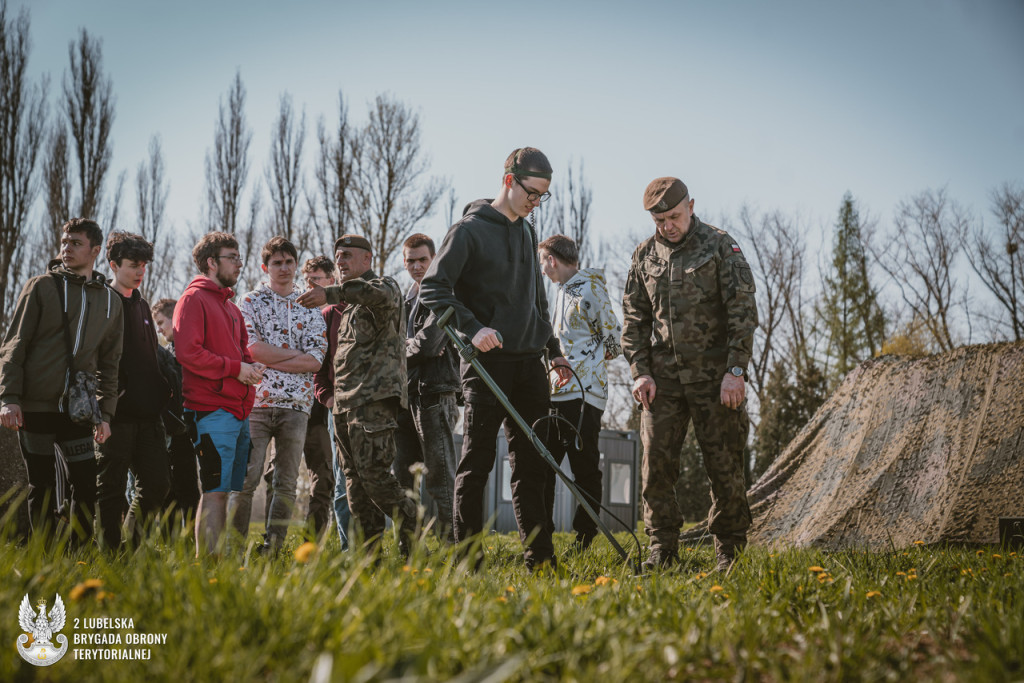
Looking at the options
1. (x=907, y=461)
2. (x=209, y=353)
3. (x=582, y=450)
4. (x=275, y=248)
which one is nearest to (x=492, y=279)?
(x=582, y=450)

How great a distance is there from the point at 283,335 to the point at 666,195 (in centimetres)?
265

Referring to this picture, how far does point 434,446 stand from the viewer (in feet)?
14.9

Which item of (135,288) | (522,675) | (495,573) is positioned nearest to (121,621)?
(522,675)

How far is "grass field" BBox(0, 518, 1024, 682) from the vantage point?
1.54 metres

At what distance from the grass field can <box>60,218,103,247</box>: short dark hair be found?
2.15 metres

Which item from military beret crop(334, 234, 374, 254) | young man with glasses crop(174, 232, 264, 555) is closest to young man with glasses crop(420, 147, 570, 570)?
military beret crop(334, 234, 374, 254)

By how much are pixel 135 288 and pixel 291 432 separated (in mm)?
1284

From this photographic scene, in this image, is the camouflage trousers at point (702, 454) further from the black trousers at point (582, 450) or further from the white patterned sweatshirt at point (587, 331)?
the white patterned sweatshirt at point (587, 331)

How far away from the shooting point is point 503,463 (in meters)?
9.79

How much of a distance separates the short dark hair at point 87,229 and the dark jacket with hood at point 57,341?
0.61 ft

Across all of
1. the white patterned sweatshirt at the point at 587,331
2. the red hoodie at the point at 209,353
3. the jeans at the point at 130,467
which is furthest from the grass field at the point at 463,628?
the white patterned sweatshirt at the point at 587,331

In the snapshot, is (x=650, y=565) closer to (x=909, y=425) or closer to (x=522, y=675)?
(x=522, y=675)

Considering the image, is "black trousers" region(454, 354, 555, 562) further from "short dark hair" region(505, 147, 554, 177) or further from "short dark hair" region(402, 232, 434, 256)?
"short dark hair" region(402, 232, 434, 256)

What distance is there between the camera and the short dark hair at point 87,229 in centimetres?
416
